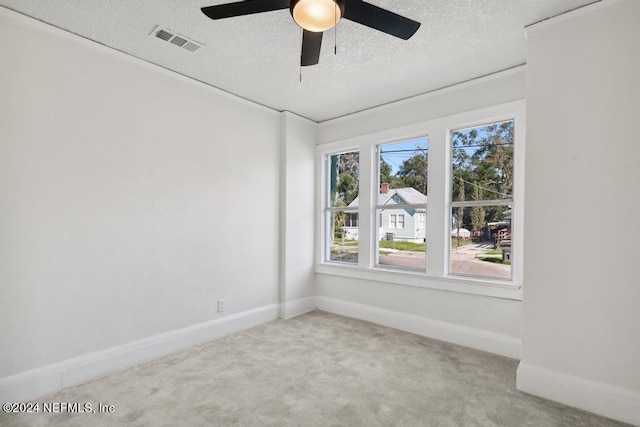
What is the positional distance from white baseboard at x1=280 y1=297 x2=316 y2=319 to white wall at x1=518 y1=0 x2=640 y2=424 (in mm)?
2629

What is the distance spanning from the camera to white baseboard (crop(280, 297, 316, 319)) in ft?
13.7

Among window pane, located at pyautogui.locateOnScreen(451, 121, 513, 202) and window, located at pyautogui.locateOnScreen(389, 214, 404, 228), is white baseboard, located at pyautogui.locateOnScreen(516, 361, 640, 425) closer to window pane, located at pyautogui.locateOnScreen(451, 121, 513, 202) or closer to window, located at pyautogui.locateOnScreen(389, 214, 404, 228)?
window pane, located at pyautogui.locateOnScreen(451, 121, 513, 202)

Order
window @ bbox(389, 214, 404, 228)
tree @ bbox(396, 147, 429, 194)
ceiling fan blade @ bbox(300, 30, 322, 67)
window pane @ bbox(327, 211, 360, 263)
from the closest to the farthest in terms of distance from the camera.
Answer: ceiling fan blade @ bbox(300, 30, 322, 67) → tree @ bbox(396, 147, 429, 194) → window @ bbox(389, 214, 404, 228) → window pane @ bbox(327, 211, 360, 263)

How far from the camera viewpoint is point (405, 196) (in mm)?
3920

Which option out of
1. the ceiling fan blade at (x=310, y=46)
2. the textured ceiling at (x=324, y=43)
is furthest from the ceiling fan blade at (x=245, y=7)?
the textured ceiling at (x=324, y=43)

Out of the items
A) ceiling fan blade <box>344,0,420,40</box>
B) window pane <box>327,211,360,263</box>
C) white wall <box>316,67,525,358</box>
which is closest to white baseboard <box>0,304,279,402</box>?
white wall <box>316,67,525,358</box>

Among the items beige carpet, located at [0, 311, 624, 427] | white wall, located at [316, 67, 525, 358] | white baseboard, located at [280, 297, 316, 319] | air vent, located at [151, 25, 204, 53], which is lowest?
beige carpet, located at [0, 311, 624, 427]

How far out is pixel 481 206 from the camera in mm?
3320

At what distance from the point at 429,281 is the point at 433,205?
86 cm

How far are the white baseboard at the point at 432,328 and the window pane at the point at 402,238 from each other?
61 centimetres

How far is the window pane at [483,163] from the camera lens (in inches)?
125

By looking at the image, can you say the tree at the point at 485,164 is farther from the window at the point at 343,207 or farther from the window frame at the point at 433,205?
the window at the point at 343,207

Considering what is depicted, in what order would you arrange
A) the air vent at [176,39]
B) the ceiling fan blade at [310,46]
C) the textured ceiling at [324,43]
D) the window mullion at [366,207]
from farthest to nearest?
the window mullion at [366,207]
the air vent at [176,39]
the textured ceiling at [324,43]
the ceiling fan blade at [310,46]

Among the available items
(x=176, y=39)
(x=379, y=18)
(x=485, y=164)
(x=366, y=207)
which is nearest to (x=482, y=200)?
(x=485, y=164)
